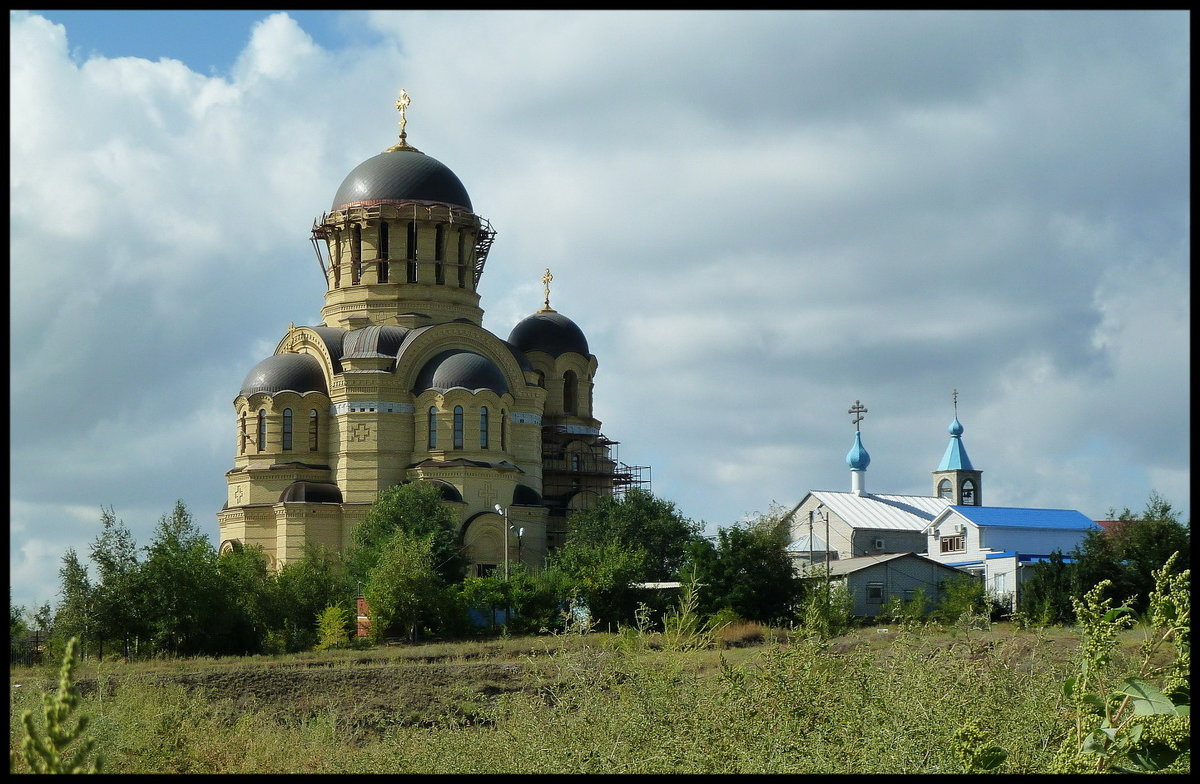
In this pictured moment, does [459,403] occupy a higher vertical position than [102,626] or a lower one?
higher

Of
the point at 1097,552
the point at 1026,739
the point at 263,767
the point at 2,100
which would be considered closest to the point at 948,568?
the point at 1097,552

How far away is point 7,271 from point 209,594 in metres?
26.9

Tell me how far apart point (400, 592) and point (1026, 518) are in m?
26.5

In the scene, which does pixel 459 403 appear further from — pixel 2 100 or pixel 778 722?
pixel 2 100

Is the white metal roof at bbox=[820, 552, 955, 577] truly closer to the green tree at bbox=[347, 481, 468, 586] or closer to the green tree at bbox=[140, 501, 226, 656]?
the green tree at bbox=[347, 481, 468, 586]

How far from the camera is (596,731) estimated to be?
9.37 meters

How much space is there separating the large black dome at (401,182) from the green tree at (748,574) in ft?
50.2

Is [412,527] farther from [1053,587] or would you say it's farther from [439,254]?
[1053,587]

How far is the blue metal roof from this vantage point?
159ft

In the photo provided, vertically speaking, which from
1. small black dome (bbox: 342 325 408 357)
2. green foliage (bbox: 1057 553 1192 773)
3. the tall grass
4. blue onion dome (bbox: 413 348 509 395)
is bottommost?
the tall grass

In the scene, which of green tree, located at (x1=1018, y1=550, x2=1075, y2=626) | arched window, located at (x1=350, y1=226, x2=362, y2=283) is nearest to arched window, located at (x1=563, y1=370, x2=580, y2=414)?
arched window, located at (x1=350, y1=226, x2=362, y2=283)

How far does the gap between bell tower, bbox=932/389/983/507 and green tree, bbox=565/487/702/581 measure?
2697 centimetres

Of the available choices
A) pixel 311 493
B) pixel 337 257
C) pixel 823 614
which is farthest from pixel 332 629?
pixel 823 614

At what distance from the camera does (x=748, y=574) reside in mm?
33750
